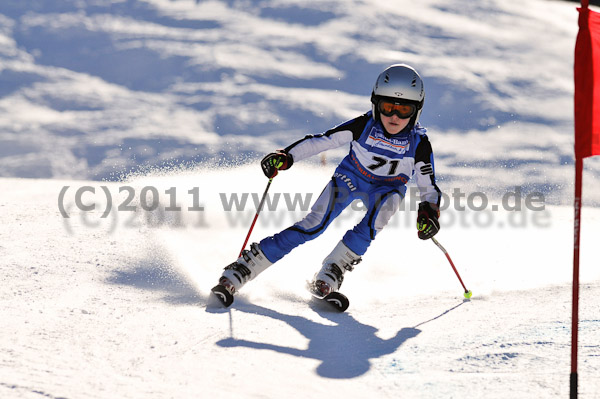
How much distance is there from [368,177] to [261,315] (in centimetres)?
133

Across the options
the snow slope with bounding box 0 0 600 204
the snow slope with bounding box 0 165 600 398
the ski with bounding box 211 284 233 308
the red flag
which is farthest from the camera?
the snow slope with bounding box 0 0 600 204

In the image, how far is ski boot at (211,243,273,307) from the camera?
448 centimetres

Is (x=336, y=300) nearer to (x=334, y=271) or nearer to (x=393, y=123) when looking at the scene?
(x=334, y=271)

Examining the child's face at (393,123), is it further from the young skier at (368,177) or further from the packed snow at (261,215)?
the packed snow at (261,215)

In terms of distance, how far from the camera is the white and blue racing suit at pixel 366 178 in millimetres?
4773

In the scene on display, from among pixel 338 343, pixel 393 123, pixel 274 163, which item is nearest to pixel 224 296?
pixel 338 343

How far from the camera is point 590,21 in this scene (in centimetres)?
284

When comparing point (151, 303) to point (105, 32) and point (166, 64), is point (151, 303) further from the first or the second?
point (105, 32)

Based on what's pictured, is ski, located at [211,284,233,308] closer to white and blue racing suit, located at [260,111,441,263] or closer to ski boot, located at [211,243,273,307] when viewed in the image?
ski boot, located at [211,243,273,307]

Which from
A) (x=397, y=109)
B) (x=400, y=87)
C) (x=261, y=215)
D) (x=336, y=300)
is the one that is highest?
(x=400, y=87)

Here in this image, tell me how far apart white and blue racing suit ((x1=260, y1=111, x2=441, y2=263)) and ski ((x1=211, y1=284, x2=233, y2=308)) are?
1.48ft

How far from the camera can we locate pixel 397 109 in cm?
468

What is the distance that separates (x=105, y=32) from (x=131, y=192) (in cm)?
1006

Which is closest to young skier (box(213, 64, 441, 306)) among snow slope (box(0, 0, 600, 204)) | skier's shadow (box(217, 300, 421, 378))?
skier's shadow (box(217, 300, 421, 378))
